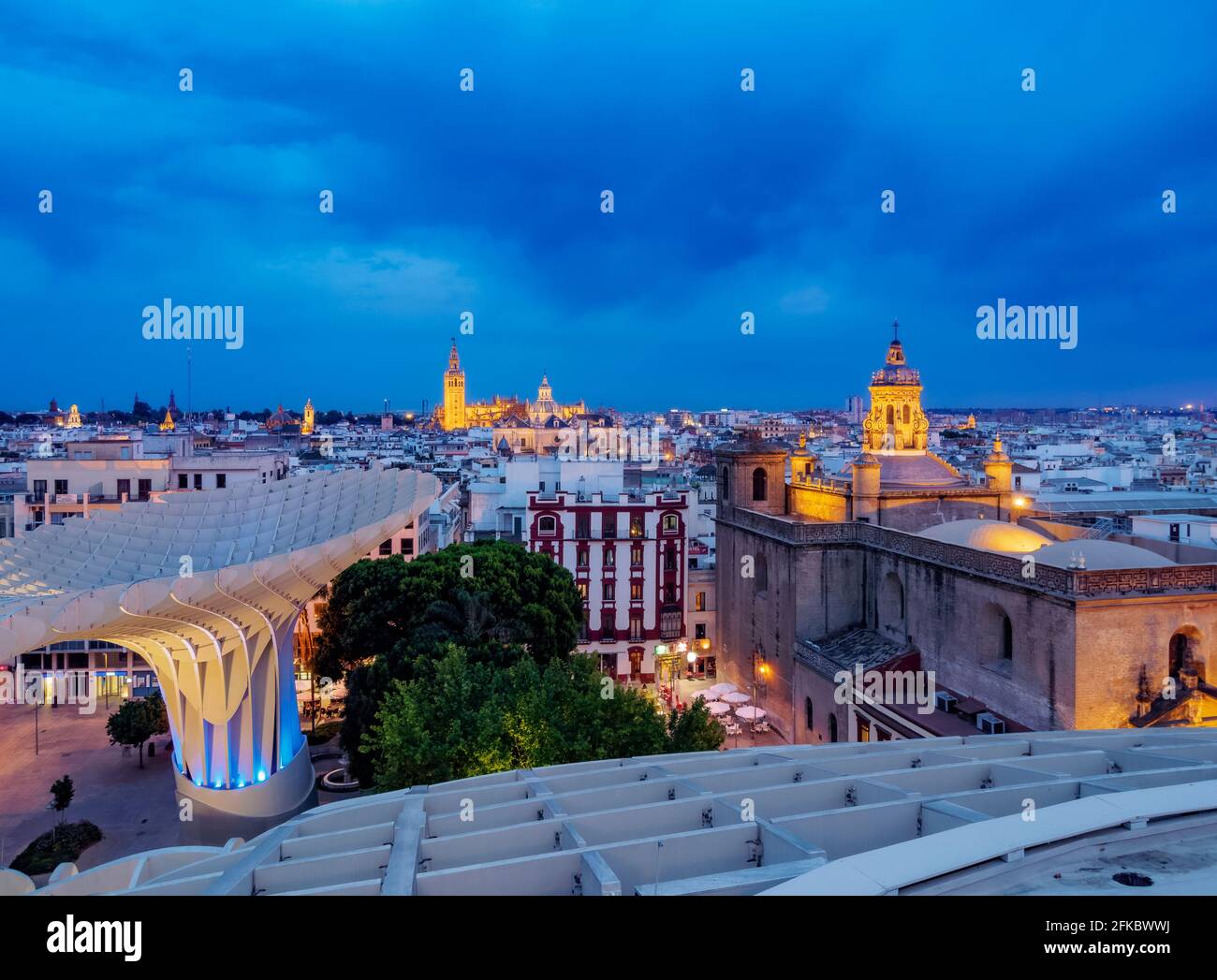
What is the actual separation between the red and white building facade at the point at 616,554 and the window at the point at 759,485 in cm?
358

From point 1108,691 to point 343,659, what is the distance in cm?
2660

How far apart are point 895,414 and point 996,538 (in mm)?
16666

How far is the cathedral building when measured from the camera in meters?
24.8

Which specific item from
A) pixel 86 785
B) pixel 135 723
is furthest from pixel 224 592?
pixel 86 785

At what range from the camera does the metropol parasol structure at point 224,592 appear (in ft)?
69.6

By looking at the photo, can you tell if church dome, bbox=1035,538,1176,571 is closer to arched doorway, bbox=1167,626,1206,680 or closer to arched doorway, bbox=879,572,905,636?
arched doorway, bbox=1167,626,1206,680

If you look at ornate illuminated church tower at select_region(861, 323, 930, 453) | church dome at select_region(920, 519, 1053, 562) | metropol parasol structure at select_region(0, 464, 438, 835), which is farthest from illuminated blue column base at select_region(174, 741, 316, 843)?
ornate illuminated church tower at select_region(861, 323, 930, 453)

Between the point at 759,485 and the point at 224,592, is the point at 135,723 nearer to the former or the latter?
the point at 224,592

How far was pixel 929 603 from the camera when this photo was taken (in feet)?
104

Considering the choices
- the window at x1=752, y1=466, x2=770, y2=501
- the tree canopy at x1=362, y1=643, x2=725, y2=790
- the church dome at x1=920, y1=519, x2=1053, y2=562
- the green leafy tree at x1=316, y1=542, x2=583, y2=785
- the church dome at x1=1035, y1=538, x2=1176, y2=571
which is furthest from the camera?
the window at x1=752, y1=466, x2=770, y2=501

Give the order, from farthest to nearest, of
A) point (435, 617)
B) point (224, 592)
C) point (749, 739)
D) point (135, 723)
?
1. point (749, 739)
2. point (135, 723)
3. point (435, 617)
4. point (224, 592)

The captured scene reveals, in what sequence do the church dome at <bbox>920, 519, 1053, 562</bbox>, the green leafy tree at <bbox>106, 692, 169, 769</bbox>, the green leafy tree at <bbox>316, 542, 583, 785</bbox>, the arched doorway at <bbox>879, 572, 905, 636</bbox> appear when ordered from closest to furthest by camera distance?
1. the green leafy tree at <bbox>316, 542, 583, 785</bbox>
2. the church dome at <bbox>920, 519, 1053, 562</bbox>
3. the green leafy tree at <bbox>106, 692, 169, 769</bbox>
4. the arched doorway at <bbox>879, 572, 905, 636</bbox>

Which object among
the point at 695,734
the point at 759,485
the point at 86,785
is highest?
the point at 759,485

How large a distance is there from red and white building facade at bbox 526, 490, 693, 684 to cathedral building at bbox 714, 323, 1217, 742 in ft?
11.0
